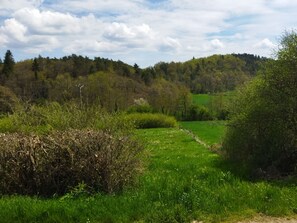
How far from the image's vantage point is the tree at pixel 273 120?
13.4 metres

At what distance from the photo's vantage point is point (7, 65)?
84000mm

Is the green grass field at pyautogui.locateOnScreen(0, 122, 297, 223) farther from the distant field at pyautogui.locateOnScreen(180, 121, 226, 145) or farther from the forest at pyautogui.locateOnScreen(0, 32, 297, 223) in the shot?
the distant field at pyautogui.locateOnScreen(180, 121, 226, 145)

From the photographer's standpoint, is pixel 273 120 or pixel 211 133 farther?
pixel 211 133

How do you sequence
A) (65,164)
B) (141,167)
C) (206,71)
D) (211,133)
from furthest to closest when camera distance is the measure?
(206,71) < (211,133) < (141,167) < (65,164)

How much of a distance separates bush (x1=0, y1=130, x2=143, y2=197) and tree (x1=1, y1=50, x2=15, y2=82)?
74.3 meters

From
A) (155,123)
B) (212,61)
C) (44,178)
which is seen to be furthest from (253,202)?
(212,61)

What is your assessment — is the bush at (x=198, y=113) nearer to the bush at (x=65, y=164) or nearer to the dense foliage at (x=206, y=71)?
the dense foliage at (x=206, y=71)

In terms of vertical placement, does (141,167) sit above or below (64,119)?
below

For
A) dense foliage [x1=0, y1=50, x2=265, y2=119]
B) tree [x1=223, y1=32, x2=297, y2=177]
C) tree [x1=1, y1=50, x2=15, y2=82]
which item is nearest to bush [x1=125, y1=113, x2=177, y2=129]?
dense foliage [x1=0, y1=50, x2=265, y2=119]

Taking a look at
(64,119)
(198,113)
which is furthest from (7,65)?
(64,119)

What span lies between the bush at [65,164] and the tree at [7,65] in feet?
244

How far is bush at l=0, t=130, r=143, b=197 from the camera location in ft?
31.2

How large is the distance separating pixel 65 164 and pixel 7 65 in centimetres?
7977

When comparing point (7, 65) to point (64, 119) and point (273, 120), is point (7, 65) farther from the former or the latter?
point (273, 120)
